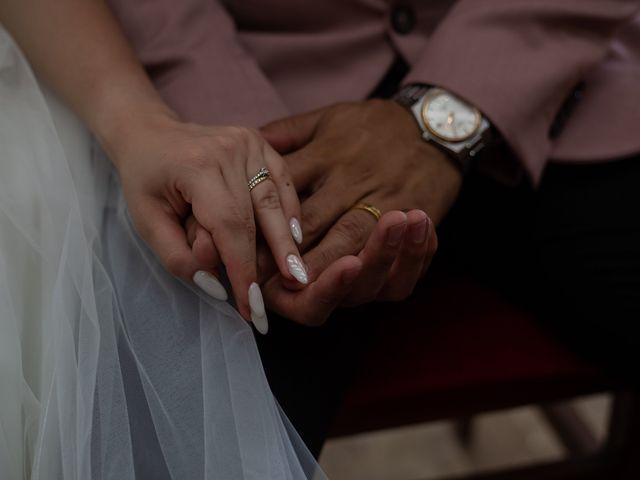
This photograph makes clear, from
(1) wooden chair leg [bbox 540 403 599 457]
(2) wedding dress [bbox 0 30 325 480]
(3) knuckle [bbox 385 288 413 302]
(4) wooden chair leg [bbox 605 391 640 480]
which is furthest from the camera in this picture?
(1) wooden chair leg [bbox 540 403 599 457]

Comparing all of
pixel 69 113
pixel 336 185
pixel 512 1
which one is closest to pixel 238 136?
pixel 336 185

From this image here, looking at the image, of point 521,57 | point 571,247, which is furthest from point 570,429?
point 521,57

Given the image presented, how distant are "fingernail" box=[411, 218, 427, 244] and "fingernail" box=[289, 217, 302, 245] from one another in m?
0.08

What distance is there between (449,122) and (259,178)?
21 cm

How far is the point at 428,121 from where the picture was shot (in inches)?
27.7

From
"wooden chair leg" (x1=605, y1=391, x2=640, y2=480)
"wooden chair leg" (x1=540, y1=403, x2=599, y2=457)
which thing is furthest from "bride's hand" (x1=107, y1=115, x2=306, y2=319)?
"wooden chair leg" (x1=540, y1=403, x2=599, y2=457)

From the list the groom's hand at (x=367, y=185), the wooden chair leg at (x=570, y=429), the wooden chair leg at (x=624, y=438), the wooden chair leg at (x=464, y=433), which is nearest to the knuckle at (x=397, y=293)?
the groom's hand at (x=367, y=185)

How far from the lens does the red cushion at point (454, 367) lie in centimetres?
75

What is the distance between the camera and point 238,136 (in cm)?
60

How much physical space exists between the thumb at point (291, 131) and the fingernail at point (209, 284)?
0.49ft

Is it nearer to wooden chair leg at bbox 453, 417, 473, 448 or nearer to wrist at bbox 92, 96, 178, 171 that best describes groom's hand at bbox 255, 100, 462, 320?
wrist at bbox 92, 96, 178, 171

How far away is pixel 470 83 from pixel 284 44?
187 mm

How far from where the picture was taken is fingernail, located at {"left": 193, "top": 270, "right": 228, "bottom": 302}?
0.57m

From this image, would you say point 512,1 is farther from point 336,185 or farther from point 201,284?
point 201,284
